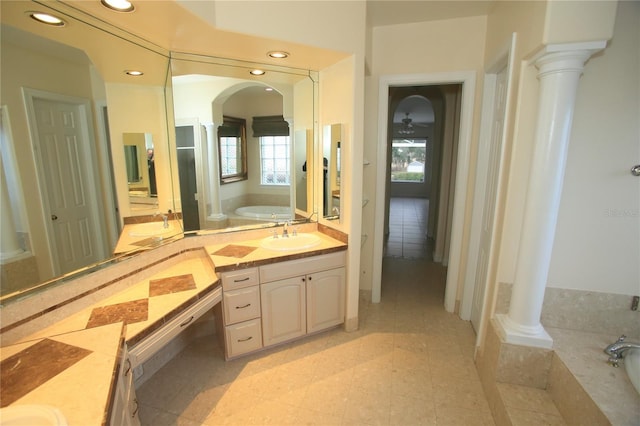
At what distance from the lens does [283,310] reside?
7.95ft

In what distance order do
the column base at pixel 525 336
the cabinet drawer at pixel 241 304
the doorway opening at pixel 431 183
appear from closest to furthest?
the column base at pixel 525 336 < the cabinet drawer at pixel 241 304 < the doorway opening at pixel 431 183

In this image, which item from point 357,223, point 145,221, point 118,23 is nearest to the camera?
point 118,23

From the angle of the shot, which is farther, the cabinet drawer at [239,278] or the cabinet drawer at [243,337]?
the cabinet drawer at [243,337]

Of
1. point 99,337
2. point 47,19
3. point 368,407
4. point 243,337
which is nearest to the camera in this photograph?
point 99,337

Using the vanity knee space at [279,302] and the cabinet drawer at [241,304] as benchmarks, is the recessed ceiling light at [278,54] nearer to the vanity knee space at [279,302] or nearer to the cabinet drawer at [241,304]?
the vanity knee space at [279,302]

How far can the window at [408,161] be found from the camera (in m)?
11.5

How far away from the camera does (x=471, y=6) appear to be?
7.88ft

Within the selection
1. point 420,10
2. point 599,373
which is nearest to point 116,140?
point 420,10

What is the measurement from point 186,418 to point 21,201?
1486mm

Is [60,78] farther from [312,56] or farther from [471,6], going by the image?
[471,6]

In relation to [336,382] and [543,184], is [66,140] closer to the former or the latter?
[336,382]

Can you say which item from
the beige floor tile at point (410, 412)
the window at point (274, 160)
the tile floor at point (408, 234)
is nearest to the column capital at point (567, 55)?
Result: the window at point (274, 160)

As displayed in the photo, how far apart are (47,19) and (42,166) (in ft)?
2.34

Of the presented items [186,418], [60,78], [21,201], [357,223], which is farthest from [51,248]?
[357,223]
